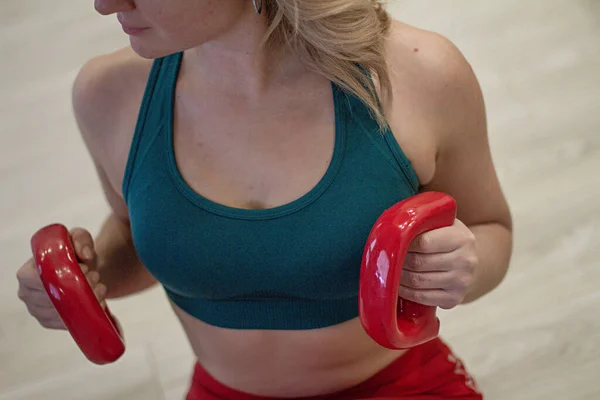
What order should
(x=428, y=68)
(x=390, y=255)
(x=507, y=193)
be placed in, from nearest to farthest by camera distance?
(x=390, y=255) < (x=428, y=68) < (x=507, y=193)

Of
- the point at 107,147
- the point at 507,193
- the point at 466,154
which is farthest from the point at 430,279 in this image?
the point at 507,193

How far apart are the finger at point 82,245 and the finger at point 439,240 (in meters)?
0.37

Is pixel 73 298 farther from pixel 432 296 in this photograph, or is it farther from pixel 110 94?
pixel 432 296

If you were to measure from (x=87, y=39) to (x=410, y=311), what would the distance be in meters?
1.75

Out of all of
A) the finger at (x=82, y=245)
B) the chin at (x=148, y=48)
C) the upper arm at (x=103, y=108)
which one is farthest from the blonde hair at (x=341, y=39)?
the finger at (x=82, y=245)

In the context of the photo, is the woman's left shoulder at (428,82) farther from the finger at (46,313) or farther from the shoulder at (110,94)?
the finger at (46,313)

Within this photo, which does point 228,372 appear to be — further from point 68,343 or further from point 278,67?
point 68,343

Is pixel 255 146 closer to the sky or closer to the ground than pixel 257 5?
closer to the ground

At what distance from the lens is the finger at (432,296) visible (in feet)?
2.63

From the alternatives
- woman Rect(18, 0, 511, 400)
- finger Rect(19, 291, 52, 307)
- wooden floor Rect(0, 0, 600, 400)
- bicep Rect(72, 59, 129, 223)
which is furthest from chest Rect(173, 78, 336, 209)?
wooden floor Rect(0, 0, 600, 400)

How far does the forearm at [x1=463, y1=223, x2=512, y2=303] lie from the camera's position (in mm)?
944

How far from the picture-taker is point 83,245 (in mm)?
899

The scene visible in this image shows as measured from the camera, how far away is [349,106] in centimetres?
83

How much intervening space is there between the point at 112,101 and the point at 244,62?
177 millimetres
